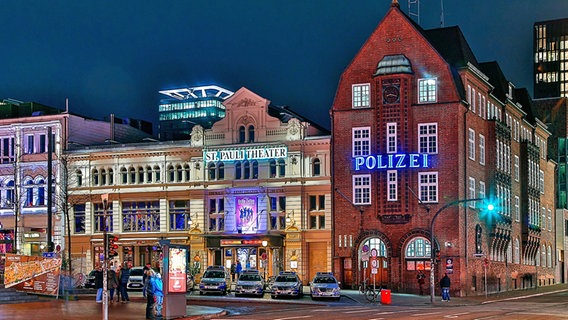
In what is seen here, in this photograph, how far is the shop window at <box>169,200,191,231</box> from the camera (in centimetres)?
8612

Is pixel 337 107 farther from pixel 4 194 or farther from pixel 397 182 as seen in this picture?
pixel 4 194

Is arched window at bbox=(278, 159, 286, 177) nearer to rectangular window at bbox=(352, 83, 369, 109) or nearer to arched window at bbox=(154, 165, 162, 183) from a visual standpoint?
rectangular window at bbox=(352, 83, 369, 109)

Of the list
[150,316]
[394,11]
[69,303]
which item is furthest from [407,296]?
[150,316]

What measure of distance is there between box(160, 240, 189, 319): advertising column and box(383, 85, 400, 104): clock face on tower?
36891 millimetres

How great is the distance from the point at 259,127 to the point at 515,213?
26.2m

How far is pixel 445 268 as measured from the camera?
7300cm

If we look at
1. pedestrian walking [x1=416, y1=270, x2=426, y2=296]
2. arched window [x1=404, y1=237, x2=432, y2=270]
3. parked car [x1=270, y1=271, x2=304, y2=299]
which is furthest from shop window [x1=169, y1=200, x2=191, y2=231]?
parked car [x1=270, y1=271, x2=304, y2=299]

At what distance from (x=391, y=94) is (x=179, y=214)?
22.9 meters

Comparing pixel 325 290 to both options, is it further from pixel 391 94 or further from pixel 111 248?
pixel 111 248

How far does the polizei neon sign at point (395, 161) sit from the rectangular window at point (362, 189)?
3.53 feet

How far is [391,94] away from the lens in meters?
75.8

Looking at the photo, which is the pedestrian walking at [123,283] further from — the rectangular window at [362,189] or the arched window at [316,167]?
the arched window at [316,167]

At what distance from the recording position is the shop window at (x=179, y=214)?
8612 centimetres

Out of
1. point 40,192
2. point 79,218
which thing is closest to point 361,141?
point 79,218
